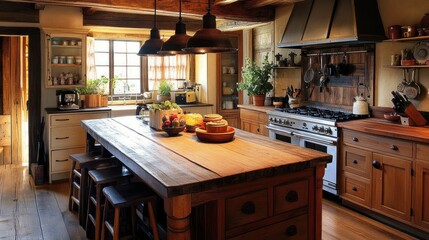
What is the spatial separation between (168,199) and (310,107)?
358 cm

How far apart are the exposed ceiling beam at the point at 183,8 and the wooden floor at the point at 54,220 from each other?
2214 mm

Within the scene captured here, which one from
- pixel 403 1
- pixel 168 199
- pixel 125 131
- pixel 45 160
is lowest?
pixel 45 160

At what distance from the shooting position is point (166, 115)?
341 cm

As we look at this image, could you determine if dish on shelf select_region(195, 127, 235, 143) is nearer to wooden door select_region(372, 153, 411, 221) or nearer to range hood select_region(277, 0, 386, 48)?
wooden door select_region(372, 153, 411, 221)

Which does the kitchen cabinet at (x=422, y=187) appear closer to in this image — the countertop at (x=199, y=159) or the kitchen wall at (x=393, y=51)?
the kitchen wall at (x=393, y=51)

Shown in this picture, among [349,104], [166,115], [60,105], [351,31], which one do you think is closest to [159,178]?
[166,115]

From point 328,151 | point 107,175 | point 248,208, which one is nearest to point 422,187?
point 328,151

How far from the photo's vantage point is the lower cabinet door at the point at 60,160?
16.4 ft

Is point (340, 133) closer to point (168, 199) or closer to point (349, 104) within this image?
point (349, 104)

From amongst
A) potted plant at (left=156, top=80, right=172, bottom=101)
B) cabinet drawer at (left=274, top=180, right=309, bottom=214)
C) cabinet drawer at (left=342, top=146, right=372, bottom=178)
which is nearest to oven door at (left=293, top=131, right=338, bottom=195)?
cabinet drawer at (left=342, top=146, right=372, bottom=178)

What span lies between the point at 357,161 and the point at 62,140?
3.72 meters

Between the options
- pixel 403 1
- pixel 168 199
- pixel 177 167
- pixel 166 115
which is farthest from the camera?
pixel 403 1

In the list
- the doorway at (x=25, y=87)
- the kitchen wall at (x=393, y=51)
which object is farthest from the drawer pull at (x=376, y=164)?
the doorway at (x=25, y=87)

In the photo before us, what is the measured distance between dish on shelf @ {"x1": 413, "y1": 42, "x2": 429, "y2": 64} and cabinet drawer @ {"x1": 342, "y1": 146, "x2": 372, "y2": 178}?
1.02 metres
